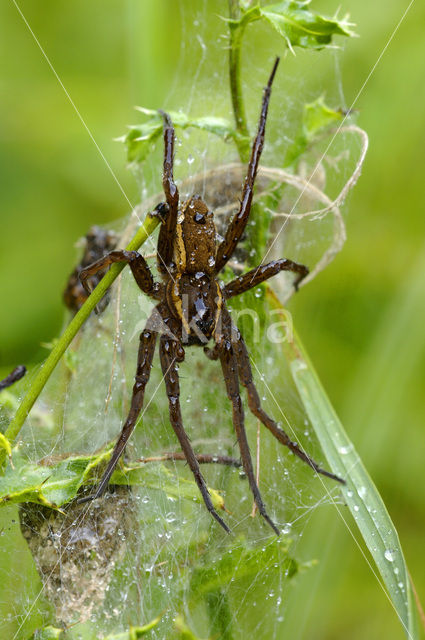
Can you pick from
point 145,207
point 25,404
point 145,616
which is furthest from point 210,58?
point 145,616

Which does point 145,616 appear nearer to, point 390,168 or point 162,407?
point 162,407

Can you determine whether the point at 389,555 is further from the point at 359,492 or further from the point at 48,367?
the point at 48,367

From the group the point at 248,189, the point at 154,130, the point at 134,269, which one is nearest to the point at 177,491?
the point at 134,269

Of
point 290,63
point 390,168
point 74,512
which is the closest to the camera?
point 74,512

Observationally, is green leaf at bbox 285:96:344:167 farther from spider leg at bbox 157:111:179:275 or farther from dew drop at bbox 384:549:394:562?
dew drop at bbox 384:549:394:562

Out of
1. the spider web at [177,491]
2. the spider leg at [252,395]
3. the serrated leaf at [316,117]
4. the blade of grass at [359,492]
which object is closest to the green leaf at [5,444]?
the spider web at [177,491]

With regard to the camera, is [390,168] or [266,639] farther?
[390,168]

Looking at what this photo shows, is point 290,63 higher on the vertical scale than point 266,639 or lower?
higher
